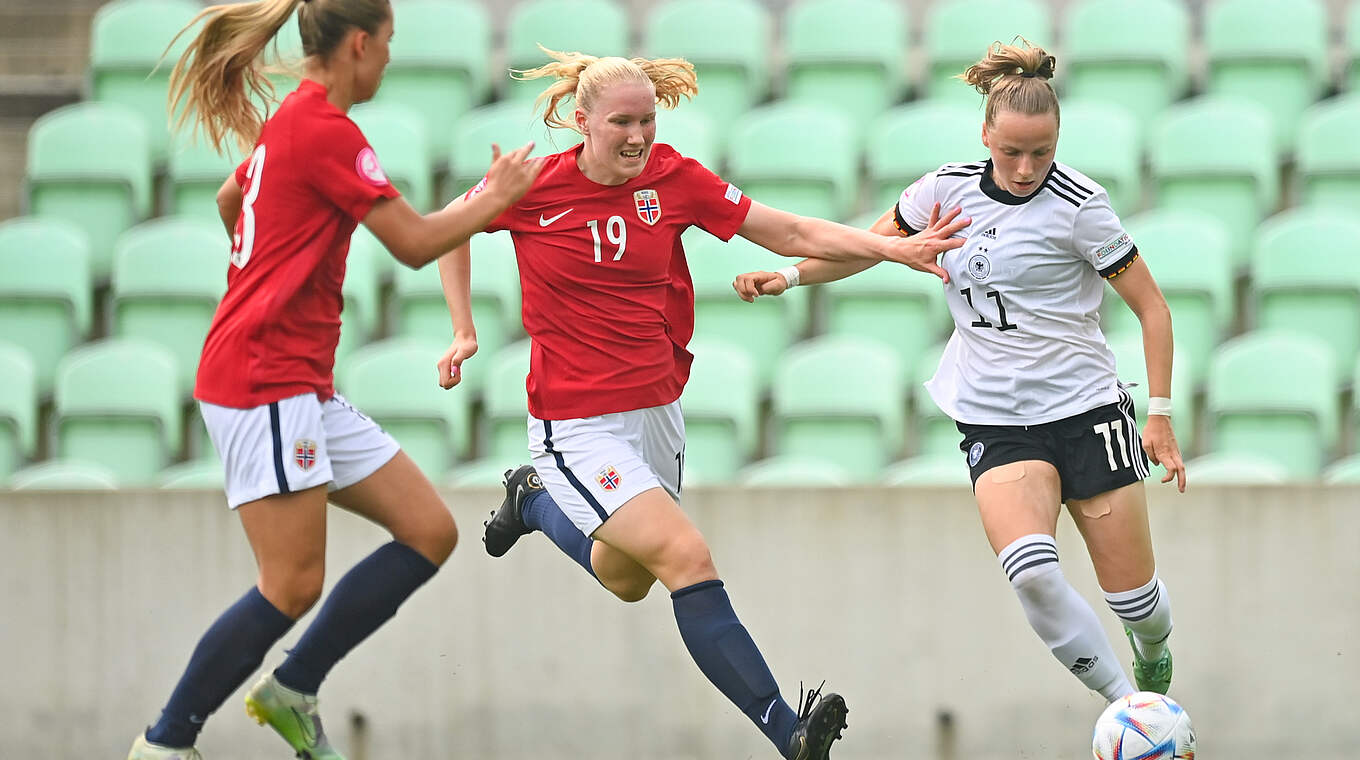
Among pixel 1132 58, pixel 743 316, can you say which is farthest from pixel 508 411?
pixel 1132 58

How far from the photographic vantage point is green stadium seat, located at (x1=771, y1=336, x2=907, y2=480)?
6668 millimetres

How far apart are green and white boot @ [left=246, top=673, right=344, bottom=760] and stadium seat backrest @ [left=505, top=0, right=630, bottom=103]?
513cm

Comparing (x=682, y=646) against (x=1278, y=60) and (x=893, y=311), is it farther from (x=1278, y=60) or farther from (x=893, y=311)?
(x=1278, y=60)

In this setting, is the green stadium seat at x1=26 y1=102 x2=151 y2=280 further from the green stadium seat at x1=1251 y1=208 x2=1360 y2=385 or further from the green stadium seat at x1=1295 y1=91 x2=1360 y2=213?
the green stadium seat at x1=1295 y1=91 x2=1360 y2=213

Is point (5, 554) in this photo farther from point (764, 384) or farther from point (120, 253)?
point (764, 384)

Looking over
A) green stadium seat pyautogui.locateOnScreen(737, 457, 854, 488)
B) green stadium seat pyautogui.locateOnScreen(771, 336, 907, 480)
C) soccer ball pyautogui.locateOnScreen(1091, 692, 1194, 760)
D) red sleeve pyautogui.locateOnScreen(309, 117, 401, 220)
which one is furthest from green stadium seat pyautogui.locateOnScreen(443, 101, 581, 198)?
soccer ball pyautogui.locateOnScreen(1091, 692, 1194, 760)

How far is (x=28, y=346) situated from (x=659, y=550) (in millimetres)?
4607

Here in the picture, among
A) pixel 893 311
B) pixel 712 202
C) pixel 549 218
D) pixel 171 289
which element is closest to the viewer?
pixel 549 218

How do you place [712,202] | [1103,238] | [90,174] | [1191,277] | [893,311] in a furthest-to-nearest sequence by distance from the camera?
[90,174]
[893,311]
[1191,277]
[712,202]
[1103,238]

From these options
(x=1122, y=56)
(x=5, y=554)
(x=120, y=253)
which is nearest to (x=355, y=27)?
(x=5, y=554)

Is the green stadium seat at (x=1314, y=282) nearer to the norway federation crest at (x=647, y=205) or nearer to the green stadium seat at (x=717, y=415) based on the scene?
the green stadium seat at (x=717, y=415)

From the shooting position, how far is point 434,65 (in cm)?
877

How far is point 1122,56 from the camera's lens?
8.44m

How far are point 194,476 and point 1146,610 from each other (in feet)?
13.2
